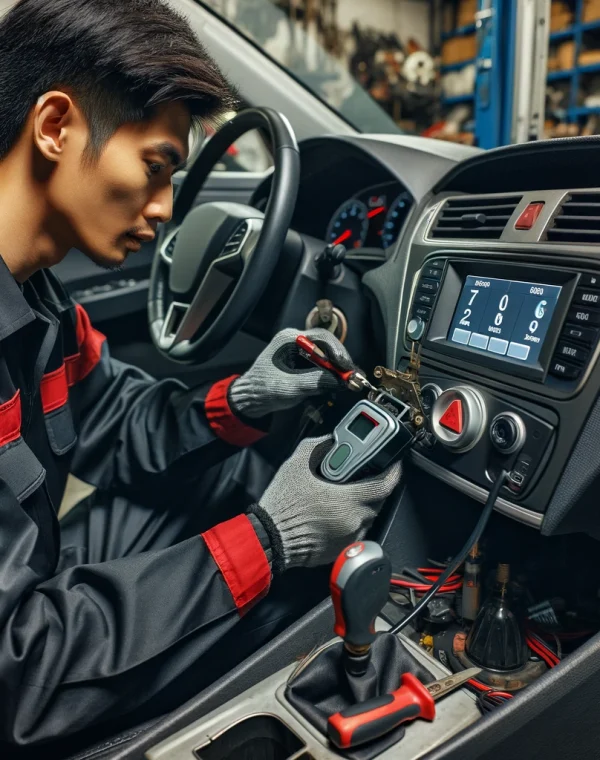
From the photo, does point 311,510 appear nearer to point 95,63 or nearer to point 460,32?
point 95,63

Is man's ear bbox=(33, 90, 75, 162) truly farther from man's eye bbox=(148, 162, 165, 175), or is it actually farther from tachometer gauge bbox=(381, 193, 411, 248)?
tachometer gauge bbox=(381, 193, 411, 248)

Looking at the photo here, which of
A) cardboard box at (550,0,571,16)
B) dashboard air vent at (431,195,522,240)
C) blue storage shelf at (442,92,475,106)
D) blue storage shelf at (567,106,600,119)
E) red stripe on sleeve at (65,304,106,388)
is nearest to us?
dashboard air vent at (431,195,522,240)

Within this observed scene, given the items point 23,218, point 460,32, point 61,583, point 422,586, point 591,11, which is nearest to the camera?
point 61,583

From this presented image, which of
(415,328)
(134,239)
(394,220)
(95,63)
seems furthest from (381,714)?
(394,220)

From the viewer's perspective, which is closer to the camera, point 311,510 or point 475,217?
point 311,510

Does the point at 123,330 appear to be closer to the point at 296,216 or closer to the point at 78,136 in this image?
the point at 296,216

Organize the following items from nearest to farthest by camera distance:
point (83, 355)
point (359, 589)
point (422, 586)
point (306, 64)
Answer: point (359, 589) < point (422, 586) < point (83, 355) < point (306, 64)

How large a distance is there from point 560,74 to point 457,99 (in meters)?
1.19

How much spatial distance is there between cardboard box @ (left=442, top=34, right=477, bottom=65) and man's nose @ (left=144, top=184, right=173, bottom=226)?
6.24 meters

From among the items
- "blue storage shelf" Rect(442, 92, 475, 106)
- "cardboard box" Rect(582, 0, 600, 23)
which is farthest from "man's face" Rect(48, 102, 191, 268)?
"blue storage shelf" Rect(442, 92, 475, 106)

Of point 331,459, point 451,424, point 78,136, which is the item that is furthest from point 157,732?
point 78,136

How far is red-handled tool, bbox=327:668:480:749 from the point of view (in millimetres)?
654

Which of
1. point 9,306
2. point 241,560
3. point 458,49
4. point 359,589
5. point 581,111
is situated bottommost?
point 241,560

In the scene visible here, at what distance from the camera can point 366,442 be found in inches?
34.7
